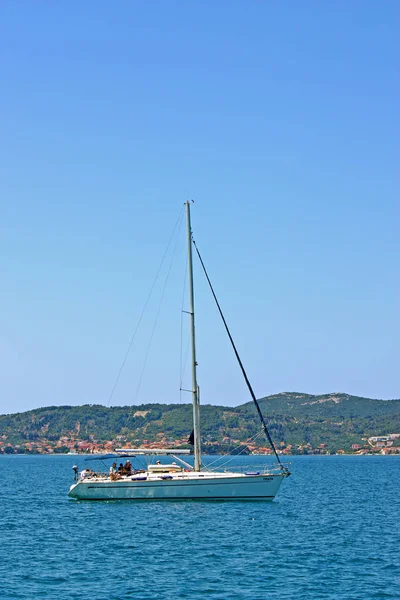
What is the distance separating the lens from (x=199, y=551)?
38062mm

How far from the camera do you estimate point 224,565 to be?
35.1 m

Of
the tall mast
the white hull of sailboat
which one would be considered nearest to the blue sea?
the white hull of sailboat

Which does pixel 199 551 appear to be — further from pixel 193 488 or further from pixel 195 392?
pixel 195 392

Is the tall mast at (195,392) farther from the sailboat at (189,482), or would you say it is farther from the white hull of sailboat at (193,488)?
the white hull of sailboat at (193,488)

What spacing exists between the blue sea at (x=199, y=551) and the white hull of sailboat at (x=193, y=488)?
60 cm

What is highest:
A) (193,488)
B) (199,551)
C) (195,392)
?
(195,392)

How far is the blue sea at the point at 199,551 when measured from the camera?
30719 mm

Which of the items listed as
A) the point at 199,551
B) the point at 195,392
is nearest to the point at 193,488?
the point at 195,392

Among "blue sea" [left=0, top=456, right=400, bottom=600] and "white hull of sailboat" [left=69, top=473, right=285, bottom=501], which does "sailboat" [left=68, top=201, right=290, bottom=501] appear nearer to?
"white hull of sailboat" [left=69, top=473, right=285, bottom=501]

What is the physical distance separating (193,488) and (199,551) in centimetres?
1596

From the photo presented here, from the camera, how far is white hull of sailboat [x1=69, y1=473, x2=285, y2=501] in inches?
2125

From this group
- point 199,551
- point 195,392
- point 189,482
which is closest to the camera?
point 199,551

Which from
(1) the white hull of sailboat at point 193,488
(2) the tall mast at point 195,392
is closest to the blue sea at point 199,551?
(1) the white hull of sailboat at point 193,488

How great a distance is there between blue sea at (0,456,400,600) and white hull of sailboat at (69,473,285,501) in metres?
0.60
